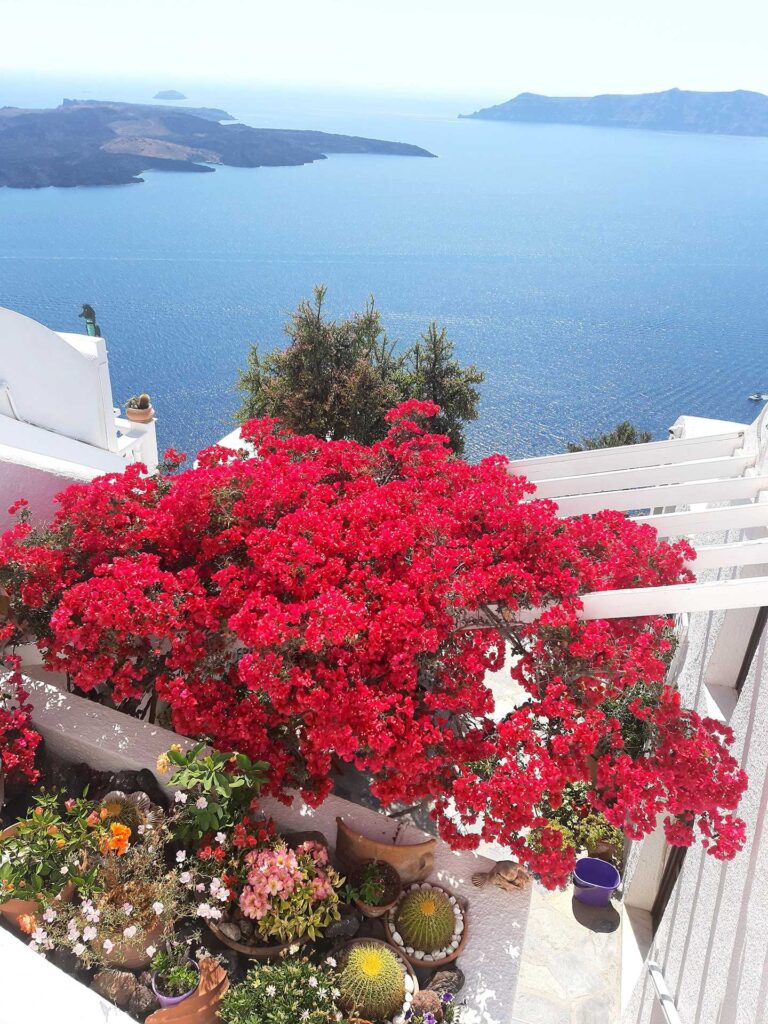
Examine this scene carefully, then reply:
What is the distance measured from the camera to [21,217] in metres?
71.5

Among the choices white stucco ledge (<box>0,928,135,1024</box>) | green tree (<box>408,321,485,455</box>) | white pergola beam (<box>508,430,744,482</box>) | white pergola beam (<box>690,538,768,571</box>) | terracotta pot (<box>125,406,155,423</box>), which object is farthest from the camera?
green tree (<box>408,321,485,455</box>)

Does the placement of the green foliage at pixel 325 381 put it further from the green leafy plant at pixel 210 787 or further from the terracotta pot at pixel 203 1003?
the terracotta pot at pixel 203 1003

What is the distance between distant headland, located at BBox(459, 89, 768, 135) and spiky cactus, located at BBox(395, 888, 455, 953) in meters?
199

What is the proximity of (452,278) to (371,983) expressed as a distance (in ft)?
209

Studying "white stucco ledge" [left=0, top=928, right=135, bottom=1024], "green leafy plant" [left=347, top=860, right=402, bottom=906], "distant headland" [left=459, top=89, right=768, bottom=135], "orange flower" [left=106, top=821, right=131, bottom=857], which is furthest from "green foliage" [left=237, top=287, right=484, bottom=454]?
"distant headland" [left=459, top=89, right=768, bottom=135]

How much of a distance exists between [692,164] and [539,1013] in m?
144

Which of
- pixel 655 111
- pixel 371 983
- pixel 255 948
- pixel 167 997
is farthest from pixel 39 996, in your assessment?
pixel 655 111

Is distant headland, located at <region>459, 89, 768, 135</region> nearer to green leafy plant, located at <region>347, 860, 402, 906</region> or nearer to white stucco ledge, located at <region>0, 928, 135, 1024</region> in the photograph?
green leafy plant, located at <region>347, 860, 402, 906</region>

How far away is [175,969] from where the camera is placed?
A: 3.34 meters

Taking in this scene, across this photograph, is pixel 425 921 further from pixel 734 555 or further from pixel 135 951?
pixel 734 555

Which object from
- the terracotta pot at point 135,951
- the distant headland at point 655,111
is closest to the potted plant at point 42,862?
the terracotta pot at point 135,951

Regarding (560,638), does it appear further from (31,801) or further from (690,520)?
(31,801)

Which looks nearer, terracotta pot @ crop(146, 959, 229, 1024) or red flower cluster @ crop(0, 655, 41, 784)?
terracotta pot @ crop(146, 959, 229, 1024)

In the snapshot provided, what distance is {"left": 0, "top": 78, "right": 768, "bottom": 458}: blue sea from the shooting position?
1741 inches
